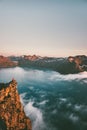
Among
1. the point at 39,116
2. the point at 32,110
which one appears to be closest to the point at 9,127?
the point at 39,116

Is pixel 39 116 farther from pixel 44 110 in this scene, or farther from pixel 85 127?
pixel 85 127

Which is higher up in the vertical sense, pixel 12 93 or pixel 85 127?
pixel 12 93

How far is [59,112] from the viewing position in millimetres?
166250

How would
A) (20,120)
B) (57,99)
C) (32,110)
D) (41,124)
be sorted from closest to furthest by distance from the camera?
(20,120) → (41,124) → (32,110) → (57,99)

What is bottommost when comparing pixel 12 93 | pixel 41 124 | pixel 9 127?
pixel 41 124

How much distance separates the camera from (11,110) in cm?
9950

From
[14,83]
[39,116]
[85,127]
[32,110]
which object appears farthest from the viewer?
[32,110]

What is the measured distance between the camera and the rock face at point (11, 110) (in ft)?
309

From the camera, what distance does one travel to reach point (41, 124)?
14825cm

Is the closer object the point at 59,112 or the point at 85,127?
the point at 85,127

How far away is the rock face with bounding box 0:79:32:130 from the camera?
94131mm

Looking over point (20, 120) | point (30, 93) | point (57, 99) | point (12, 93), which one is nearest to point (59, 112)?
point (57, 99)

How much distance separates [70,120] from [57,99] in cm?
4162

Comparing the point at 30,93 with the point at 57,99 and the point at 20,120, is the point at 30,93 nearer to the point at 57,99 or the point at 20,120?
the point at 57,99
